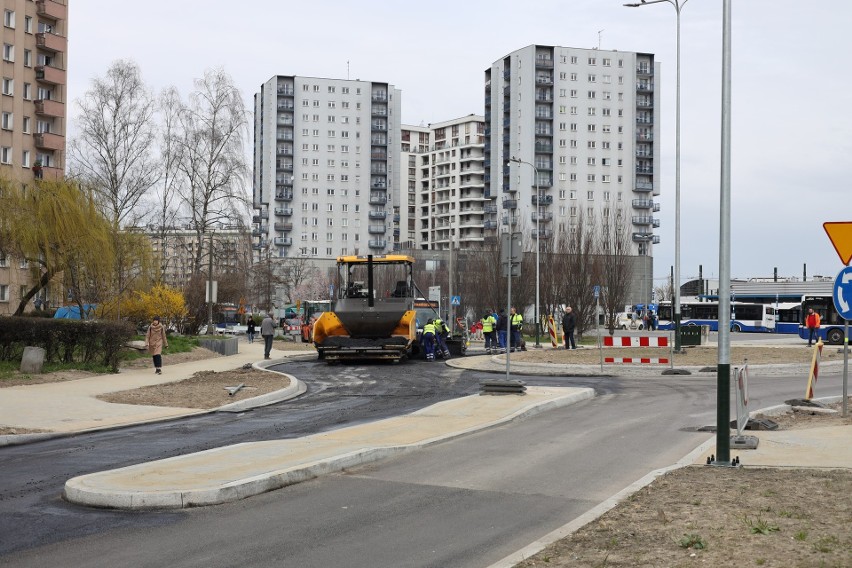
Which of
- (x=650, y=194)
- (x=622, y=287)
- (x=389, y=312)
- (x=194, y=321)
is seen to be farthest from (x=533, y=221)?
(x=389, y=312)

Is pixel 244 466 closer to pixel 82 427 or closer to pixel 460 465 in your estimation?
pixel 460 465

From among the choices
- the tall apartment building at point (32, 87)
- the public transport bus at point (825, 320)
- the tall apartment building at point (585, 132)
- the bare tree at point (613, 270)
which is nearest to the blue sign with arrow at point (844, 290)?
the bare tree at point (613, 270)

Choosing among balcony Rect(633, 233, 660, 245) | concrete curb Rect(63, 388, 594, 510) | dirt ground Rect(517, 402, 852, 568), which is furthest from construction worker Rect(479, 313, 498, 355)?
balcony Rect(633, 233, 660, 245)

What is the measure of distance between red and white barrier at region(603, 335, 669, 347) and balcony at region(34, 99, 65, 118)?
54.7 meters

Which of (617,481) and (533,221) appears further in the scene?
(533,221)

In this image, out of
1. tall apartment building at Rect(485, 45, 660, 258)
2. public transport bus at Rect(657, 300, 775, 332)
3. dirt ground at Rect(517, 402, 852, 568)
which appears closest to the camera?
dirt ground at Rect(517, 402, 852, 568)

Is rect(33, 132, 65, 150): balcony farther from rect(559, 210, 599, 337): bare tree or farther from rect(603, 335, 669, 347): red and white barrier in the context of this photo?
rect(603, 335, 669, 347): red and white barrier

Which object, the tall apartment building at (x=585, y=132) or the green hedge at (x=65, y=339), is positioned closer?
the green hedge at (x=65, y=339)

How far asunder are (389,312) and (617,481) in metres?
20.8

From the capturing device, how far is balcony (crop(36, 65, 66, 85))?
220 ft

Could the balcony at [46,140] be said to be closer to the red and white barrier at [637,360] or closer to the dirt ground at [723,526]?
the red and white barrier at [637,360]

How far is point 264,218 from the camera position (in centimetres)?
12938

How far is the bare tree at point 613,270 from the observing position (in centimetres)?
5584

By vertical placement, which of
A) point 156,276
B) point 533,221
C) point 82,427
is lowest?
point 82,427
